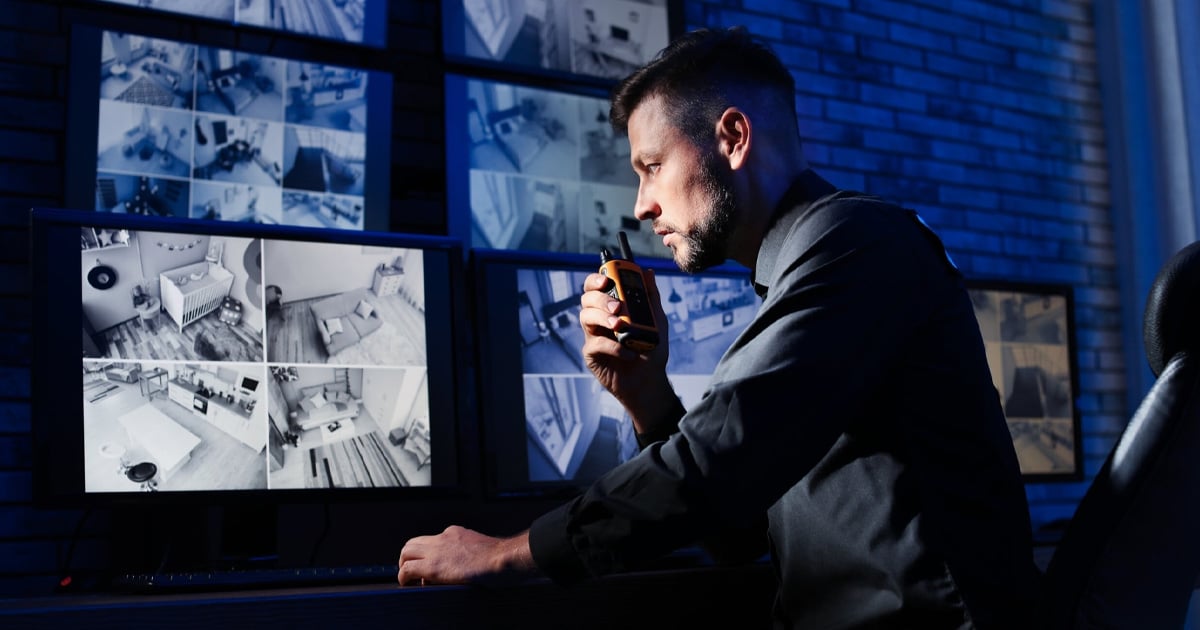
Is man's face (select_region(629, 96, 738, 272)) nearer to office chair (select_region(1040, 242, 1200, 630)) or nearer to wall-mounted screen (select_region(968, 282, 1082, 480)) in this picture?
office chair (select_region(1040, 242, 1200, 630))

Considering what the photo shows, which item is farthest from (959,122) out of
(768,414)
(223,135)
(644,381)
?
(768,414)

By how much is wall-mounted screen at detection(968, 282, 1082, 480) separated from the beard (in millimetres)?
1143

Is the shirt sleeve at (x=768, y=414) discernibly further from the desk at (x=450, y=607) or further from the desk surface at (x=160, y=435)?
the desk surface at (x=160, y=435)

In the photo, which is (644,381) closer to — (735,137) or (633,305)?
(633,305)

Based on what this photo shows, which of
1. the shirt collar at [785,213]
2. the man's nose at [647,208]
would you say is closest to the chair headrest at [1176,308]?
the shirt collar at [785,213]

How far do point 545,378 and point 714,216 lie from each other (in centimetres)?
51

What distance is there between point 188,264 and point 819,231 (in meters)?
0.89

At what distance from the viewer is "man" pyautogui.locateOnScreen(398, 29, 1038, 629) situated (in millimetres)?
1038

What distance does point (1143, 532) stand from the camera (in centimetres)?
104

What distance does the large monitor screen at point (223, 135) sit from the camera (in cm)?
173

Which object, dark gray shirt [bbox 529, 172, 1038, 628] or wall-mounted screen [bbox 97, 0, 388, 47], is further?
wall-mounted screen [bbox 97, 0, 388, 47]

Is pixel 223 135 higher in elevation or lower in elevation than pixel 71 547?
higher

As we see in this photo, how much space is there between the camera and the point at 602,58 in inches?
86.0

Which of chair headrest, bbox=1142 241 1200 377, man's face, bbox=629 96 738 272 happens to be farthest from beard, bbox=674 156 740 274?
chair headrest, bbox=1142 241 1200 377
